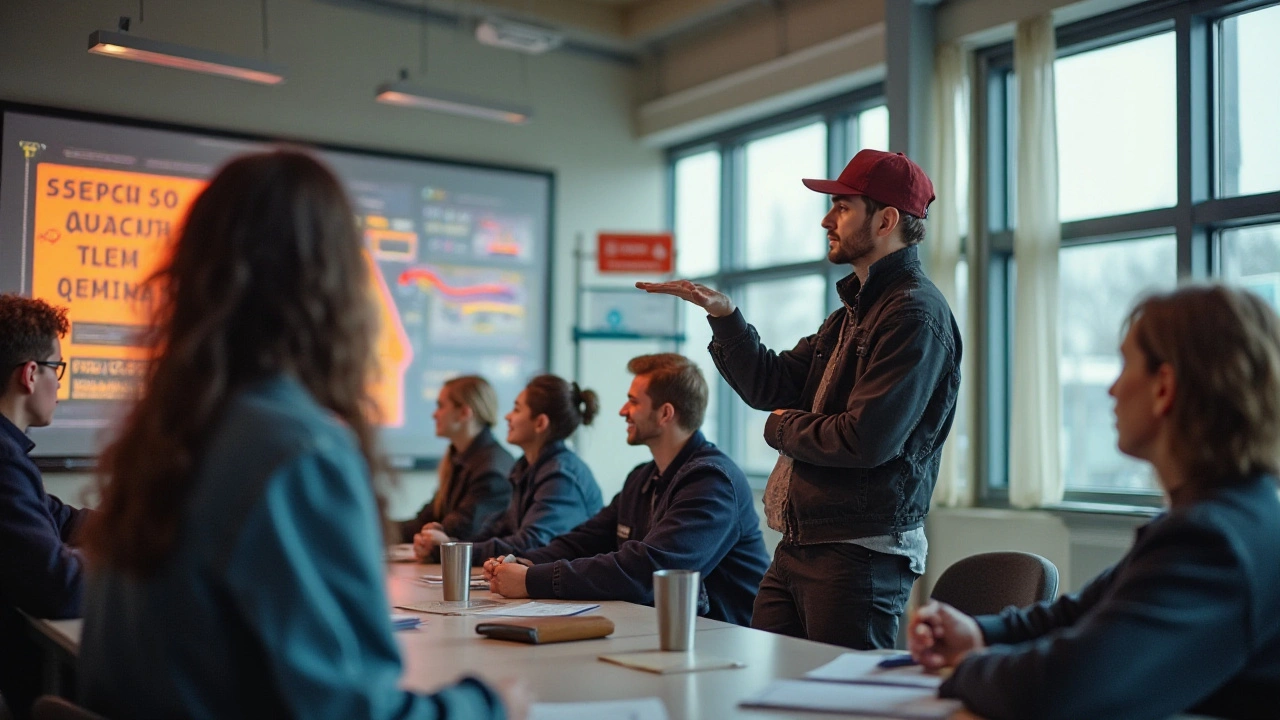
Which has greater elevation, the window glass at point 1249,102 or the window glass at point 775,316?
the window glass at point 1249,102

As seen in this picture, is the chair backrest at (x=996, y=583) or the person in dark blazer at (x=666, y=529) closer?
the chair backrest at (x=996, y=583)

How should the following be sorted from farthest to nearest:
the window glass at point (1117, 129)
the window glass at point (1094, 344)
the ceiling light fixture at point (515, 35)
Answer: the ceiling light fixture at point (515, 35)
the window glass at point (1094, 344)
the window glass at point (1117, 129)

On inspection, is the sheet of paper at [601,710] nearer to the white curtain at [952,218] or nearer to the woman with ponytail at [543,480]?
the woman with ponytail at [543,480]

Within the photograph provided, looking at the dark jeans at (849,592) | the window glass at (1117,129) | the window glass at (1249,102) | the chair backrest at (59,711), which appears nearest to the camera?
the chair backrest at (59,711)

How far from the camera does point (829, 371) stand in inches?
103

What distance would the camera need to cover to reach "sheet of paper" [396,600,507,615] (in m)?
Result: 2.30

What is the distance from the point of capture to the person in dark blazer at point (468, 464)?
4.20 metres

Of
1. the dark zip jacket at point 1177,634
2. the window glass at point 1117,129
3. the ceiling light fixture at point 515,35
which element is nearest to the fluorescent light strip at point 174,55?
the ceiling light fixture at point 515,35

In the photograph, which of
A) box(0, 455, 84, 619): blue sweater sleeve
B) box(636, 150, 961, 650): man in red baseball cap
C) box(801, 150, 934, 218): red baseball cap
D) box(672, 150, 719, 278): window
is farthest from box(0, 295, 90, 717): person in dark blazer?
box(672, 150, 719, 278): window

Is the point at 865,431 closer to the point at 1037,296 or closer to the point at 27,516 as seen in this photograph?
the point at 27,516

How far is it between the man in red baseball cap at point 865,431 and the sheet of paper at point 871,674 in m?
0.66

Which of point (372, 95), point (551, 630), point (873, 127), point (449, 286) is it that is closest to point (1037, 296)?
point (873, 127)

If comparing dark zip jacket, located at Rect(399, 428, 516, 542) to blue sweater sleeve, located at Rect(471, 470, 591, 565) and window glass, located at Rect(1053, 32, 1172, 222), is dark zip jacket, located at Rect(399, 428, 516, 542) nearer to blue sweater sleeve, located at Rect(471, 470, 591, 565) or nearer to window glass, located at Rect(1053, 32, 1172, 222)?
blue sweater sleeve, located at Rect(471, 470, 591, 565)

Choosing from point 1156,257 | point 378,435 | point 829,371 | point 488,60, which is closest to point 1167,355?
point 378,435
